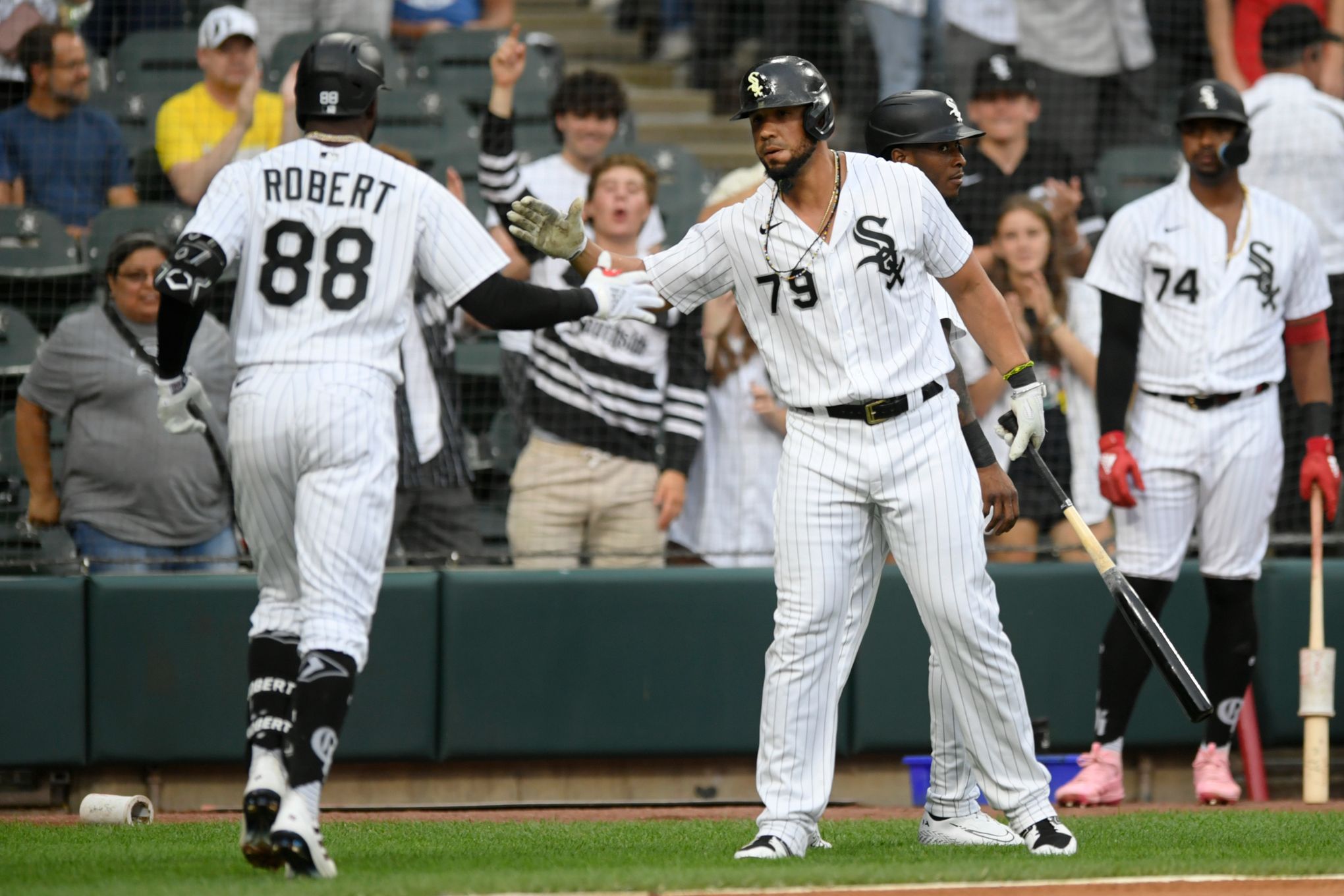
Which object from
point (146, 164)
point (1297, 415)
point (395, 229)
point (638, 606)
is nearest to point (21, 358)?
point (146, 164)

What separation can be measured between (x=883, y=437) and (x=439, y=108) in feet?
15.4

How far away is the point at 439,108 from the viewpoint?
8.34 m

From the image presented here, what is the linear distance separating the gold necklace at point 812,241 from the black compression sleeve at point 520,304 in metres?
0.45

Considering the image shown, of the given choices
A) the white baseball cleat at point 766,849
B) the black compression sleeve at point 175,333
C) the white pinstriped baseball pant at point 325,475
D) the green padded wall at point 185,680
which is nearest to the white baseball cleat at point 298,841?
the white pinstriped baseball pant at point 325,475

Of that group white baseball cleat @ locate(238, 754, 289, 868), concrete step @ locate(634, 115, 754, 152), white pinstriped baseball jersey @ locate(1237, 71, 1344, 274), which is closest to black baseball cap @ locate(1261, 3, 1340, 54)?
white pinstriped baseball jersey @ locate(1237, 71, 1344, 274)

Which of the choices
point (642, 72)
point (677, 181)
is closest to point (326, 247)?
point (677, 181)

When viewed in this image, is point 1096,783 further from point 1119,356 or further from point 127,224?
point 127,224

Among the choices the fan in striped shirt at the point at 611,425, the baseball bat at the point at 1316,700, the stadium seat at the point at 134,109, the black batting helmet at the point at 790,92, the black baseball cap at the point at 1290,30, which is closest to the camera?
the black batting helmet at the point at 790,92

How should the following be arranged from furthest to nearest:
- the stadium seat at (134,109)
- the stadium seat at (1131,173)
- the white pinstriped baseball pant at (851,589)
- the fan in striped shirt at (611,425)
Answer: the stadium seat at (1131,173), the stadium seat at (134,109), the fan in striped shirt at (611,425), the white pinstriped baseball pant at (851,589)

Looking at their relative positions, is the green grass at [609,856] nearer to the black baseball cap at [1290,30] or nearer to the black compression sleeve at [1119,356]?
the black compression sleeve at [1119,356]

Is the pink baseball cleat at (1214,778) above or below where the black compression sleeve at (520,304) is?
below

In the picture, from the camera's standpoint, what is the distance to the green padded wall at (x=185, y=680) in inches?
247

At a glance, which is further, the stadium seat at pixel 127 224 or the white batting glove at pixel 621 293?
the stadium seat at pixel 127 224

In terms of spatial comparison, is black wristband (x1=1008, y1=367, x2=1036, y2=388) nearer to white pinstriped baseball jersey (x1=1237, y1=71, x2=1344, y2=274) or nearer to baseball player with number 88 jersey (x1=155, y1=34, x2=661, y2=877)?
baseball player with number 88 jersey (x1=155, y1=34, x2=661, y2=877)
